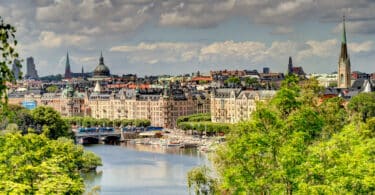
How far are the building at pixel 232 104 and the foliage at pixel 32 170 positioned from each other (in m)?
63.6

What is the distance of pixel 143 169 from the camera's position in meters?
49.4

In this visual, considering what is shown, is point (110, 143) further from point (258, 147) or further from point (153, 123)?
point (258, 147)

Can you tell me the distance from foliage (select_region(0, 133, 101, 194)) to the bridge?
52080 mm

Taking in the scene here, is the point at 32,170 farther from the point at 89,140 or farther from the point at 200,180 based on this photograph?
the point at 89,140

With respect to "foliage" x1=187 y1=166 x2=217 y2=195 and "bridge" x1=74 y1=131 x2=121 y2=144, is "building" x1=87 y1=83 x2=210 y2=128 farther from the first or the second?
"foliage" x1=187 y1=166 x2=217 y2=195

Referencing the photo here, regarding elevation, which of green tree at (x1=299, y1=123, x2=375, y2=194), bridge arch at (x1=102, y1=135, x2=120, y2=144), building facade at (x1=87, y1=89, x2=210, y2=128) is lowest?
bridge arch at (x1=102, y1=135, x2=120, y2=144)

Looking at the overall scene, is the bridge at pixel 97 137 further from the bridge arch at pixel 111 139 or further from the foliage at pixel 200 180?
the foliage at pixel 200 180

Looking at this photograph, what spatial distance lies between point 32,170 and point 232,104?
74.2 meters

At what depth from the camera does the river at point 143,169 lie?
131 ft

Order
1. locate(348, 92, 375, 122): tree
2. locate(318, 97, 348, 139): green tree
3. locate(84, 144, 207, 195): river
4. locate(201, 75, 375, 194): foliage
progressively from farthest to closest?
locate(348, 92, 375, 122): tree < locate(84, 144, 207, 195): river < locate(318, 97, 348, 139): green tree < locate(201, 75, 375, 194): foliage

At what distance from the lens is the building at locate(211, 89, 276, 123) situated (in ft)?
275

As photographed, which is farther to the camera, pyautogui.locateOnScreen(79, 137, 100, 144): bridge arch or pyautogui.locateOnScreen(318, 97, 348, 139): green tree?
pyautogui.locateOnScreen(79, 137, 100, 144): bridge arch

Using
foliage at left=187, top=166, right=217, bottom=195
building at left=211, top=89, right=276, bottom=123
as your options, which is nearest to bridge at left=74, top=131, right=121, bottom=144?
building at left=211, top=89, right=276, bottom=123

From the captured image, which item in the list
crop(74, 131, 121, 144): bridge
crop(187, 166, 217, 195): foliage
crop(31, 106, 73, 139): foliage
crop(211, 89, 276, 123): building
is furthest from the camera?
crop(211, 89, 276, 123): building
